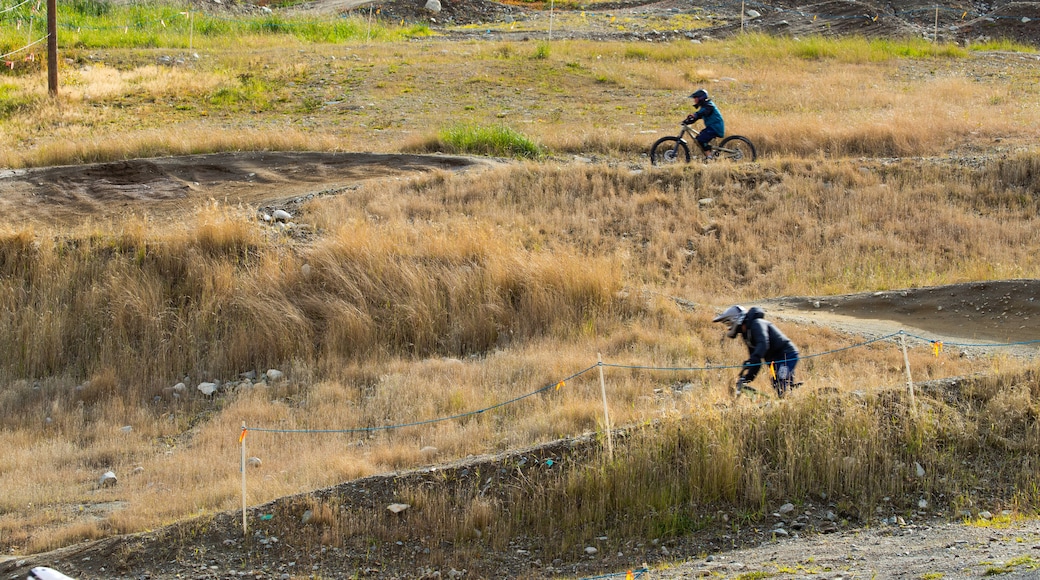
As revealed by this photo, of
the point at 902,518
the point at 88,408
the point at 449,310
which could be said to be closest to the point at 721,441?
the point at 902,518

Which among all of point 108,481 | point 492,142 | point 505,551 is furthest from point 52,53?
point 505,551

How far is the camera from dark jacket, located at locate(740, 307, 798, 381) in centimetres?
1004

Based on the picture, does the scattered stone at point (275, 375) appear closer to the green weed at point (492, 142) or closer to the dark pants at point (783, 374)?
the dark pants at point (783, 374)

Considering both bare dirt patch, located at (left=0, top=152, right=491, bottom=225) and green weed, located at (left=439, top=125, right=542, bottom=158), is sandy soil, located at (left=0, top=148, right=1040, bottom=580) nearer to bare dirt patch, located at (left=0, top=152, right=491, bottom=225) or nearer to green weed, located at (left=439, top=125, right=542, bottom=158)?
bare dirt patch, located at (left=0, top=152, right=491, bottom=225)

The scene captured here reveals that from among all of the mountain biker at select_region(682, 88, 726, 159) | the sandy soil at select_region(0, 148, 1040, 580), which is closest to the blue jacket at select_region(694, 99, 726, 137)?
the mountain biker at select_region(682, 88, 726, 159)

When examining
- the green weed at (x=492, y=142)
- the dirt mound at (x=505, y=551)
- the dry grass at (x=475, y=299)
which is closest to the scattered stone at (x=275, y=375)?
the dry grass at (x=475, y=299)

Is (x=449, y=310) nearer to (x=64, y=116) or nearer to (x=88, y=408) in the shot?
(x=88, y=408)

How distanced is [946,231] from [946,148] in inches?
176

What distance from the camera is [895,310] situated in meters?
14.3

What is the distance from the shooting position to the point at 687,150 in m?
19.8

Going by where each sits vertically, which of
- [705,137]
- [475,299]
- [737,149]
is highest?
[705,137]

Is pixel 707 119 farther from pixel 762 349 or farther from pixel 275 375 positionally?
pixel 275 375

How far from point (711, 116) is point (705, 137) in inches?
19.6

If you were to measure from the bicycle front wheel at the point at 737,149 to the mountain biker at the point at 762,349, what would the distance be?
10.3 m
